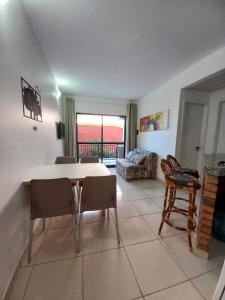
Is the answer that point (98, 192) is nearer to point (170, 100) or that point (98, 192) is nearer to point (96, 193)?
point (96, 193)

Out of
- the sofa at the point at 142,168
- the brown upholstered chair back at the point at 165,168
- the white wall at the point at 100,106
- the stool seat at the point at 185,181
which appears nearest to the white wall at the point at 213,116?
the sofa at the point at 142,168

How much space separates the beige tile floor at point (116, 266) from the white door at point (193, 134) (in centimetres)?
212

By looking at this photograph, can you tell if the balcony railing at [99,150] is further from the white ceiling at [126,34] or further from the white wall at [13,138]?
the white wall at [13,138]

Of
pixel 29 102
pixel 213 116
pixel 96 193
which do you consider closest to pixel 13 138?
pixel 29 102

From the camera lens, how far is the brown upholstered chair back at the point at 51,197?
1.36m

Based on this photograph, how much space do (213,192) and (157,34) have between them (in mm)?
2046

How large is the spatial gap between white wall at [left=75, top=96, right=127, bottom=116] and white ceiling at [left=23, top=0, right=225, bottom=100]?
1825 millimetres

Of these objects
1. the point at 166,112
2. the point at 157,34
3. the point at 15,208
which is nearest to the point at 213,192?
the point at 15,208

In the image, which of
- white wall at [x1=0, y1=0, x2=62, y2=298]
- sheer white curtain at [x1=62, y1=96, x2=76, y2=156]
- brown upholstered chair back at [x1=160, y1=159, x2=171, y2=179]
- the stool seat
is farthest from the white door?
sheer white curtain at [x1=62, y1=96, x2=76, y2=156]

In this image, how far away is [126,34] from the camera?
1.83 m

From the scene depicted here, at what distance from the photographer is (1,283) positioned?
3.37 feet

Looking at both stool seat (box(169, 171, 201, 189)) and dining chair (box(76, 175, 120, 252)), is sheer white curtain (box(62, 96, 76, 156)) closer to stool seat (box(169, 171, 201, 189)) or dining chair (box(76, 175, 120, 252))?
dining chair (box(76, 175, 120, 252))

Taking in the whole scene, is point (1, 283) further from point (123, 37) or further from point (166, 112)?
point (166, 112)

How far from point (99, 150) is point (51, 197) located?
165 inches
